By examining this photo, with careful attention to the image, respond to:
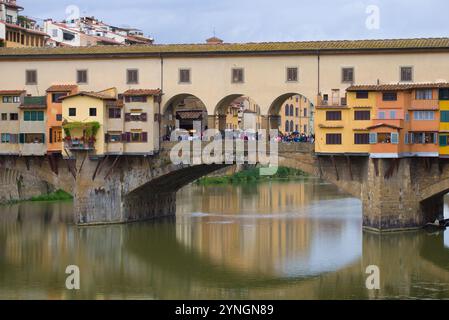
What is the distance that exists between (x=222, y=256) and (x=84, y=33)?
42566 mm

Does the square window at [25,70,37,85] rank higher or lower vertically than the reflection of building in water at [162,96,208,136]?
higher

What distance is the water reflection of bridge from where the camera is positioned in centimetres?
3350

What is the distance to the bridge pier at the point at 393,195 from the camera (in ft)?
143

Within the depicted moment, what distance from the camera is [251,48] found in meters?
46.5

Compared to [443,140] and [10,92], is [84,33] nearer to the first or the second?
[10,92]

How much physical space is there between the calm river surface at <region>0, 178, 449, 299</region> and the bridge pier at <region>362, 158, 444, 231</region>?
67 cm

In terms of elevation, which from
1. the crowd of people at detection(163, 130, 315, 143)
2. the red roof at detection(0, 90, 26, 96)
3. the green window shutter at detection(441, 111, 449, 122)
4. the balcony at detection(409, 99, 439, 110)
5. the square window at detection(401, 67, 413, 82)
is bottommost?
the crowd of people at detection(163, 130, 315, 143)

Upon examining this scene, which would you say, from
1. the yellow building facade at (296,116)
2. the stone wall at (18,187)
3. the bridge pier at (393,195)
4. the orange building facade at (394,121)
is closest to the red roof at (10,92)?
the stone wall at (18,187)

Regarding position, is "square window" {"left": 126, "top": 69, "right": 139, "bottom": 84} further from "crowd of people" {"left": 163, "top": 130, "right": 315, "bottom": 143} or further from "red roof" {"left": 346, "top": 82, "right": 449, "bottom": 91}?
"red roof" {"left": 346, "top": 82, "right": 449, "bottom": 91}

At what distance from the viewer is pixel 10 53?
49.7m

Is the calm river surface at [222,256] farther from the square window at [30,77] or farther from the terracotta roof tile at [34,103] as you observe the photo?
the square window at [30,77]

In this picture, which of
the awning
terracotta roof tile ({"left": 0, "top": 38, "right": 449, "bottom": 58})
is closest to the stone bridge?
terracotta roof tile ({"left": 0, "top": 38, "right": 449, "bottom": 58})
